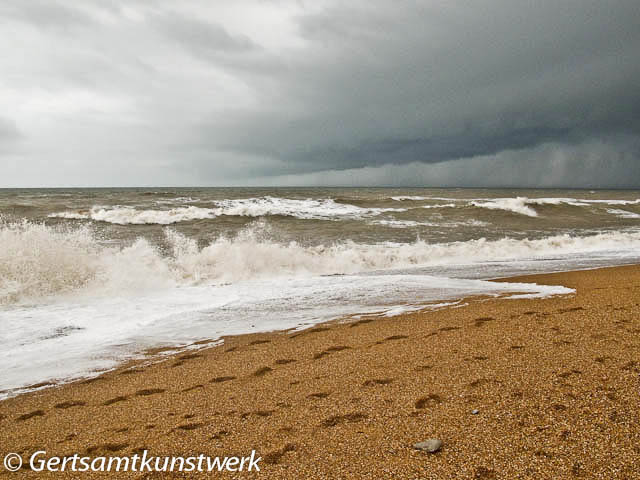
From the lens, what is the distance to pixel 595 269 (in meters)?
9.61

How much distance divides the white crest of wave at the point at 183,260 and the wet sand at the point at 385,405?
17.3 feet

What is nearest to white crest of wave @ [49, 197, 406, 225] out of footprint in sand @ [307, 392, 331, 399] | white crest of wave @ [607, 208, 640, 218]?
white crest of wave @ [607, 208, 640, 218]

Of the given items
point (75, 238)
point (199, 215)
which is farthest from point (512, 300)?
point (199, 215)

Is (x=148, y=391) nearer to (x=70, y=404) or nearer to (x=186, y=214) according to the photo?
(x=70, y=404)

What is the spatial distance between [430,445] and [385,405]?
63cm

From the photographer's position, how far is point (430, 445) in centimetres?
234

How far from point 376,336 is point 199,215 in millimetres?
21798

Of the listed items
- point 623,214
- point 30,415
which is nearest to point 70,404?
point 30,415

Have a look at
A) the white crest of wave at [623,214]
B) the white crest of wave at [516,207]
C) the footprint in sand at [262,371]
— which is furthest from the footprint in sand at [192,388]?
the white crest of wave at [623,214]

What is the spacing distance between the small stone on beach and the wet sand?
43mm

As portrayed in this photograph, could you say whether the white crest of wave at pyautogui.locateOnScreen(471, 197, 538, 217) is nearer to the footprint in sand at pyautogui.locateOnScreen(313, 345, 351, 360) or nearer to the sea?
the sea

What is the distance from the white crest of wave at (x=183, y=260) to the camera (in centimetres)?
875

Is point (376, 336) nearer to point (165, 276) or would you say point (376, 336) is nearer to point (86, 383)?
point (86, 383)

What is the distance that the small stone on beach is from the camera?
2303 millimetres
